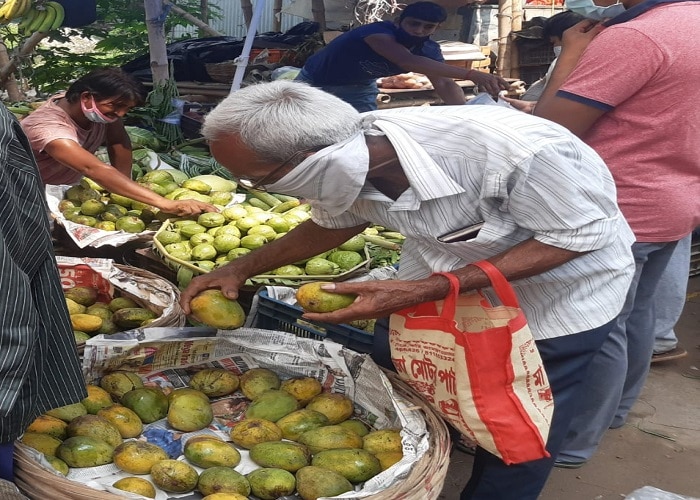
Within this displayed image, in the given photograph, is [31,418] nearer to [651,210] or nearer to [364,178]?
[364,178]

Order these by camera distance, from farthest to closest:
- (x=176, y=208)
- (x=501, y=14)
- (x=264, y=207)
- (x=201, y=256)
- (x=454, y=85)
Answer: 1. (x=501, y=14)
2. (x=454, y=85)
3. (x=264, y=207)
4. (x=176, y=208)
5. (x=201, y=256)

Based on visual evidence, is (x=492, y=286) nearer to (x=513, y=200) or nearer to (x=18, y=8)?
(x=513, y=200)

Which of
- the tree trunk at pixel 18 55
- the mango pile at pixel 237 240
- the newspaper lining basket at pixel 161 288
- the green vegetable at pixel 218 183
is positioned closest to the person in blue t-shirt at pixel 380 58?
the green vegetable at pixel 218 183

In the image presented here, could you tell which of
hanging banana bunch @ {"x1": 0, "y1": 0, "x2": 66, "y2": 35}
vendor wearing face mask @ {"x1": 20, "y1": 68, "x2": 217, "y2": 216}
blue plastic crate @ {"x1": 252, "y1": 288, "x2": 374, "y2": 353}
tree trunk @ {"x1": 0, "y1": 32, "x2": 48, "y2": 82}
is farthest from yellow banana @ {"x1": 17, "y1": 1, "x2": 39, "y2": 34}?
blue plastic crate @ {"x1": 252, "y1": 288, "x2": 374, "y2": 353}

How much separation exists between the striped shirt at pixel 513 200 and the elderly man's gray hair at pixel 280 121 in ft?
0.53

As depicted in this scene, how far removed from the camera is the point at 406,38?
16.7 ft

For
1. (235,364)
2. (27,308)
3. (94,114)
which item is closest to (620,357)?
(235,364)

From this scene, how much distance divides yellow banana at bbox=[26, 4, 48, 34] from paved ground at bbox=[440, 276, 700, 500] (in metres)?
5.93

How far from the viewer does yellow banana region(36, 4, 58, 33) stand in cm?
678

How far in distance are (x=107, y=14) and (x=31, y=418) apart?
11134 mm

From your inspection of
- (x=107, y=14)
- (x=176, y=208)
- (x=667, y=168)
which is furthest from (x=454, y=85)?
(x=107, y=14)

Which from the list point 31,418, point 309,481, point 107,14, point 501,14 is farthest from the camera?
point 107,14

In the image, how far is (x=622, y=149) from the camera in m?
2.49

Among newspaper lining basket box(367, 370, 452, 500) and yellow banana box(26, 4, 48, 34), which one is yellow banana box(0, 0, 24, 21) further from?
newspaper lining basket box(367, 370, 452, 500)
